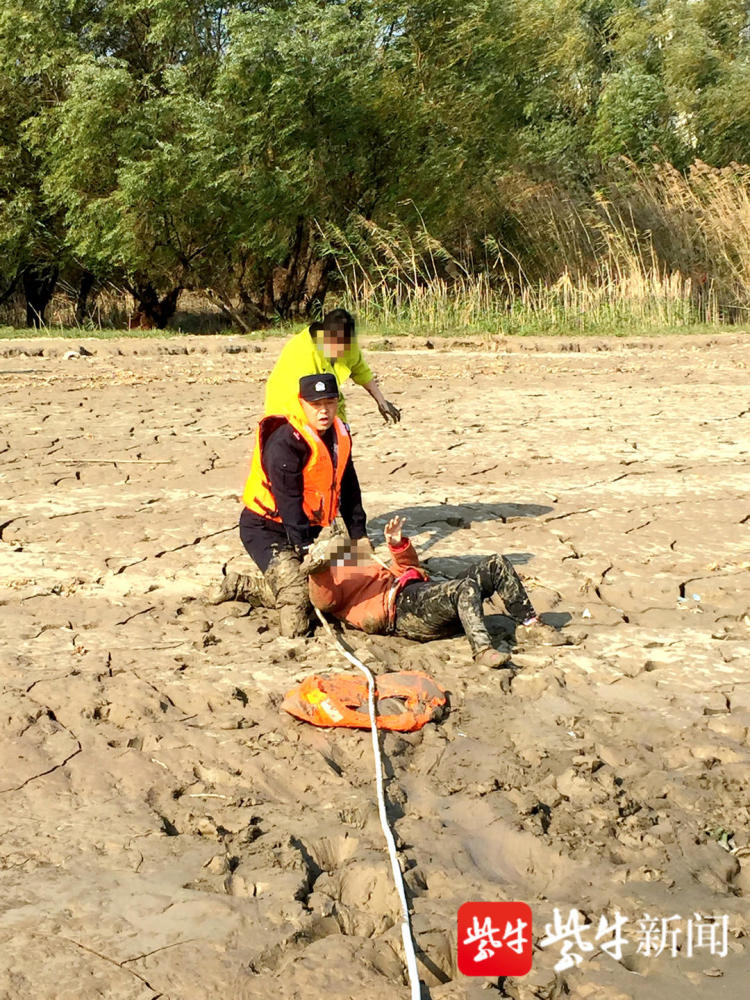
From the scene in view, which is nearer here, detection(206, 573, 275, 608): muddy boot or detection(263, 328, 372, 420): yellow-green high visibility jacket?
detection(206, 573, 275, 608): muddy boot

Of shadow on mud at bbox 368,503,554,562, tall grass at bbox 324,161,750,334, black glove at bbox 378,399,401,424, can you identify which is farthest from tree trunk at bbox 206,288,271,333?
black glove at bbox 378,399,401,424

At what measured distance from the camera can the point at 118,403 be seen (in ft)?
30.9

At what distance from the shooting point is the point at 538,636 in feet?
14.8

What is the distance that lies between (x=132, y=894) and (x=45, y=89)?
59.5 feet

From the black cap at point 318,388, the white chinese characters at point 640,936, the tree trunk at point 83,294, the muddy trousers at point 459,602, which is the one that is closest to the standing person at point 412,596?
the muddy trousers at point 459,602

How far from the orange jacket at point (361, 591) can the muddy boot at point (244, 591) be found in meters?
0.30

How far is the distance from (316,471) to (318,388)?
1.25 feet

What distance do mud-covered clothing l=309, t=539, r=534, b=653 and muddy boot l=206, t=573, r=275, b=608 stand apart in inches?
11.7

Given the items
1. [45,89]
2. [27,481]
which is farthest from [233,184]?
[27,481]

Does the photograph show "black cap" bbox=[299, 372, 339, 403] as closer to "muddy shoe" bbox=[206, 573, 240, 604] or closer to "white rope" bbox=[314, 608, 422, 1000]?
"muddy shoe" bbox=[206, 573, 240, 604]

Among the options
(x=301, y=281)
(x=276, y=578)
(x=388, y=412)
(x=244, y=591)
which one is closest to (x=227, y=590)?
(x=244, y=591)

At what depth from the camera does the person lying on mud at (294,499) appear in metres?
4.61

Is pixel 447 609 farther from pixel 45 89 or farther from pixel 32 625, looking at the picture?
pixel 45 89

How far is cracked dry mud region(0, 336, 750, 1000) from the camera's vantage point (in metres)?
2.67
